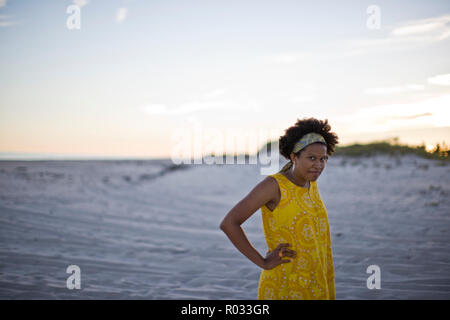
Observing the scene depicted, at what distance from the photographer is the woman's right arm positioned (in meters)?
2.27

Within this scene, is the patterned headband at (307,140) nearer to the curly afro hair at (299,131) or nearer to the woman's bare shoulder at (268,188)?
the curly afro hair at (299,131)

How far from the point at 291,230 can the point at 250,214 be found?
0.28 meters

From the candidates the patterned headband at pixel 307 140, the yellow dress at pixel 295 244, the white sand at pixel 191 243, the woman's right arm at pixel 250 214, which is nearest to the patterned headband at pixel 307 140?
the patterned headband at pixel 307 140

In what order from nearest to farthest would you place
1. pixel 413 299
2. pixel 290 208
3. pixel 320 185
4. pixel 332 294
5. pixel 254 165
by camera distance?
pixel 290 208 < pixel 332 294 < pixel 413 299 < pixel 320 185 < pixel 254 165

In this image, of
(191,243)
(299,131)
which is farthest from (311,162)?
(191,243)

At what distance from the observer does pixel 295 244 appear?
2330 millimetres

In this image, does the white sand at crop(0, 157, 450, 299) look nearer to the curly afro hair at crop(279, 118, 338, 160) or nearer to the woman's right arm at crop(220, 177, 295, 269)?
the woman's right arm at crop(220, 177, 295, 269)

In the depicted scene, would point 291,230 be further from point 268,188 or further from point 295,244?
point 268,188

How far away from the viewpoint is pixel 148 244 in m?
7.97

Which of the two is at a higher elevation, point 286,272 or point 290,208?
point 290,208

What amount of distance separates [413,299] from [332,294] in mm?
2682

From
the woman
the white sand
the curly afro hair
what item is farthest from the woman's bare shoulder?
the white sand

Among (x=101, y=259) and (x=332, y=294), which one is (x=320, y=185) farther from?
(x=332, y=294)
